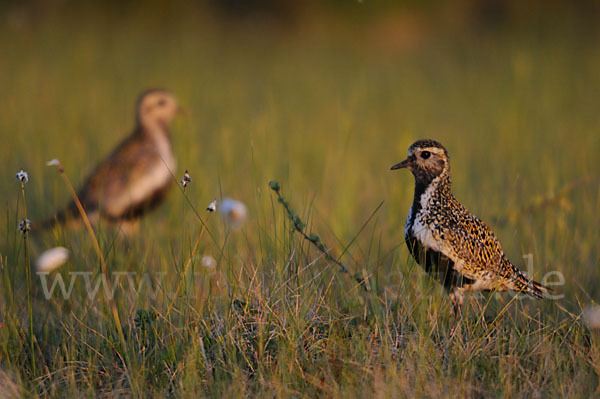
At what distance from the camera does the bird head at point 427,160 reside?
Result: 11.6ft

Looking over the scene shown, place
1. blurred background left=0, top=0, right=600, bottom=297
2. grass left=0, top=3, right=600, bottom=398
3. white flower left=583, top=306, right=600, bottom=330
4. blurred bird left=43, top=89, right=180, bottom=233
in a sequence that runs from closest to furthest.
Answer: grass left=0, top=3, right=600, bottom=398, white flower left=583, top=306, right=600, bottom=330, blurred background left=0, top=0, right=600, bottom=297, blurred bird left=43, top=89, right=180, bottom=233

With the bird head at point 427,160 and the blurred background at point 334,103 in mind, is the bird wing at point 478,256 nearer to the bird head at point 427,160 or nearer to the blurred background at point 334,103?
the bird head at point 427,160

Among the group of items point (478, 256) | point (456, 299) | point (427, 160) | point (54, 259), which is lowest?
point (456, 299)

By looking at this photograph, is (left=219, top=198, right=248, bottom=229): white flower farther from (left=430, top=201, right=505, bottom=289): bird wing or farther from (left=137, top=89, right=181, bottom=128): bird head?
(left=137, top=89, right=181, bottom=128): bird head

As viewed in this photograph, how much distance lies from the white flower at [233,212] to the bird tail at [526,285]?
1595 millimetres

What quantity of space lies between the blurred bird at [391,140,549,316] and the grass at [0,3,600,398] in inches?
4.6

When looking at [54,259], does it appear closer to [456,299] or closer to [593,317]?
[456,299]

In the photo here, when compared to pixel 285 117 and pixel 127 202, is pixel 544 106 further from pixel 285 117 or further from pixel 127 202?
pixel 127 202

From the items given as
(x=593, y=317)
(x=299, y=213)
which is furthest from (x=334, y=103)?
(x=593, y=317)

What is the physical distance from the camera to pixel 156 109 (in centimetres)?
627

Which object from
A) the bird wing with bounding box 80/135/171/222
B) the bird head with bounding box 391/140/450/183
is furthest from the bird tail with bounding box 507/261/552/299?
the bird wing with bounding box 80/135/171/222

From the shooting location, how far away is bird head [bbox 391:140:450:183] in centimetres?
353

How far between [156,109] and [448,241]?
3.66 m

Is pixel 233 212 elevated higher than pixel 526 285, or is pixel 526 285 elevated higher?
pixel 233 212
